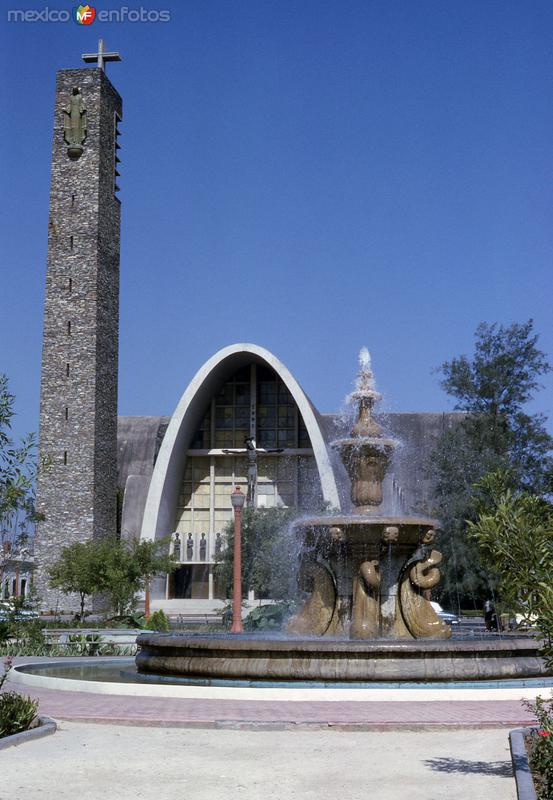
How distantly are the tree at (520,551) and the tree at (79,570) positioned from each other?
91.0 ft

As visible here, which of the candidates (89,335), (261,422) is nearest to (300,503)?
(261,422)

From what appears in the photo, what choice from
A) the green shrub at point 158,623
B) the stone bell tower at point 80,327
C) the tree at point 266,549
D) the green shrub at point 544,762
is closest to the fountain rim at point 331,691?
the green shrub at point 544,762

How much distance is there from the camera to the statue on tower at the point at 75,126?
4238 cm

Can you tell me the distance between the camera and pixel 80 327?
40812mm

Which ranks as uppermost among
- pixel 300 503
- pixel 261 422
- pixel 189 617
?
pixel 261 422

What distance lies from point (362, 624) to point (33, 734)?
639cm

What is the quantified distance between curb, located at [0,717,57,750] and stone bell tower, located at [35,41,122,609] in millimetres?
30619

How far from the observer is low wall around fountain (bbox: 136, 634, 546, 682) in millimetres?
11602

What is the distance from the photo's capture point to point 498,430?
1597 inches

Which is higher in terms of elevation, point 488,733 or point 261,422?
point 261,422

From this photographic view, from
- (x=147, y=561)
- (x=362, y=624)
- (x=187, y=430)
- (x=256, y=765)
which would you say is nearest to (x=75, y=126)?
(x=187, y=430)

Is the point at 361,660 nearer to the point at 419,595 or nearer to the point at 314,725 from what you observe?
the point at 314,725

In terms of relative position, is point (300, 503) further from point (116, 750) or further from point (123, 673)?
point (116, 750)

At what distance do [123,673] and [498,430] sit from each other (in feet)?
94.9
